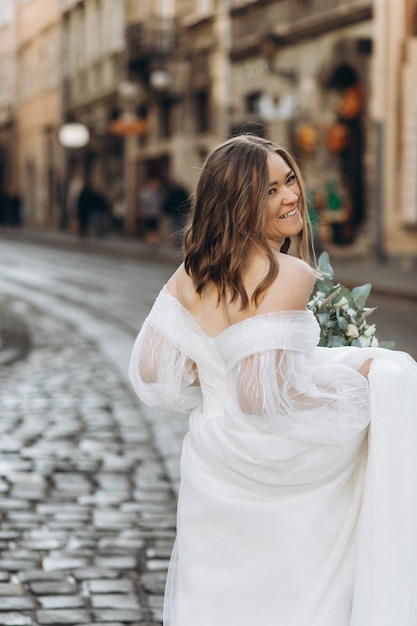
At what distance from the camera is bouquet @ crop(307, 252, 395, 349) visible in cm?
357

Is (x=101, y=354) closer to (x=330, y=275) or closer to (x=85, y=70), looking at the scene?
(x=330, y=275)

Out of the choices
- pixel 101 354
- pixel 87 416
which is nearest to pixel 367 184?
pixel 101 354

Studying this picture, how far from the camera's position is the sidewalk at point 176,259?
19.2 meters

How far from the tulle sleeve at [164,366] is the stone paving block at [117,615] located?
133cm

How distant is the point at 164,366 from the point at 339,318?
0.52m

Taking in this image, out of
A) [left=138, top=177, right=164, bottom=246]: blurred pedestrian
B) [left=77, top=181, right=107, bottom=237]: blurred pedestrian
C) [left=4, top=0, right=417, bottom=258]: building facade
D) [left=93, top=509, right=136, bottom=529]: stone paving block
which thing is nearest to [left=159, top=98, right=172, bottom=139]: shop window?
[left=4, top=0, right=417, bottom=258]: building facade

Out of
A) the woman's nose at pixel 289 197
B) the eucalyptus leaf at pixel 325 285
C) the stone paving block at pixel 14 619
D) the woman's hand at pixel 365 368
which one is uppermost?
the woman's nose at pixel 289 197

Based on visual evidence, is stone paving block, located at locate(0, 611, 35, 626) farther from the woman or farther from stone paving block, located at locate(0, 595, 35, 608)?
the woman

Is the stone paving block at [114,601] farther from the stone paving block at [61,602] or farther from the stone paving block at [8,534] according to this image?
the stone paving block at [8,534]

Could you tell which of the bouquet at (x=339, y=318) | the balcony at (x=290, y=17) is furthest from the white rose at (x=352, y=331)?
the balcony at (x=290, y=17)

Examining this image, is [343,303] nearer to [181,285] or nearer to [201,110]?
[181,285]

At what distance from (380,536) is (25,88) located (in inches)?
2202

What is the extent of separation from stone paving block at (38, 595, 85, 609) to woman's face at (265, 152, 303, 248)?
76.6 inches

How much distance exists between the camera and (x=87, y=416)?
8742 mm
